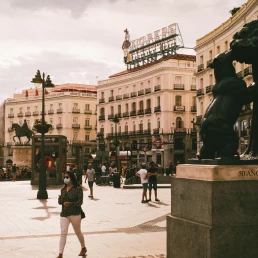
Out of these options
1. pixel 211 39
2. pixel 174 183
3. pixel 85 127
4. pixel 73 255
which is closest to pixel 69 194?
pixel 73 255

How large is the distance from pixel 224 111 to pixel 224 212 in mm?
1568

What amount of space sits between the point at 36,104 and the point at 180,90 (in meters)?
35.0

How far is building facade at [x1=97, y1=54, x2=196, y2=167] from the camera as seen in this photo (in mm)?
65438

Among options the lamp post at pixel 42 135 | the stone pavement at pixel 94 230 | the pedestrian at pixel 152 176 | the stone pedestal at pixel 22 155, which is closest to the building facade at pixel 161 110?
the stone pedestal at pixel 22 155

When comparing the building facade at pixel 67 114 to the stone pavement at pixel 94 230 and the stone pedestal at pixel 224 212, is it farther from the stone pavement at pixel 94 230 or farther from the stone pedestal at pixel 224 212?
the stone pedestal at pixel 224 212

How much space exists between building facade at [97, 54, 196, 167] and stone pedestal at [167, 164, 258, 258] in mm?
55329

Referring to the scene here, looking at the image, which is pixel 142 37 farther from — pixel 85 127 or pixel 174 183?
pixel 174 183

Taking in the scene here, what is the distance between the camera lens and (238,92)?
7.15 metres

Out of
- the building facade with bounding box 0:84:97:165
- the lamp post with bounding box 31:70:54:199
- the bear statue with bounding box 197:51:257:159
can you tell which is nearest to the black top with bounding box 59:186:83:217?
the bear statue with bounding box 197:51:257:159

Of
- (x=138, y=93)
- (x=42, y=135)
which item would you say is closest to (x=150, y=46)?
(x=138, y=93)

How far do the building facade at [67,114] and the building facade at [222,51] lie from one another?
3470cm

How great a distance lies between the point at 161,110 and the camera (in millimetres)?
66500

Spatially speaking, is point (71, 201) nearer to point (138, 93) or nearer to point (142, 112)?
point (142, 112)

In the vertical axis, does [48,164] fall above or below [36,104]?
below
